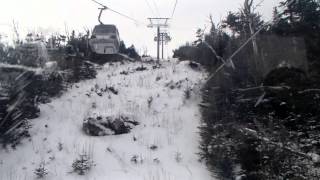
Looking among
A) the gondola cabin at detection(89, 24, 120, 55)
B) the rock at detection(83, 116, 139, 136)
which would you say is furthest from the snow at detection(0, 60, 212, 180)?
the gondola cabin at detection(89, 24, 120, 55)

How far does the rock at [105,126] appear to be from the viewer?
44.0 ft

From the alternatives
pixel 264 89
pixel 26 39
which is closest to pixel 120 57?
pixel 26 39

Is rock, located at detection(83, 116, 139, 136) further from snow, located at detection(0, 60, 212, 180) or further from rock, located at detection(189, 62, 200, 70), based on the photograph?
rock, located at detection(189, 62, 200, 70)

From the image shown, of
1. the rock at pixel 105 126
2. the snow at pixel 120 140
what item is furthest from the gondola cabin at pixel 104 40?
the rock at pixel 105 126

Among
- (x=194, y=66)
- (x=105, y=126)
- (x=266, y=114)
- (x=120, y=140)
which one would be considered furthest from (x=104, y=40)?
(x=266, y=114)

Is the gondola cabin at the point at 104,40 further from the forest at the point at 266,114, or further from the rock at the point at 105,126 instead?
the rock at the point at 105,126

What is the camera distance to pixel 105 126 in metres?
13.6

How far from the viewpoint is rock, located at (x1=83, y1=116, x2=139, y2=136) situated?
44.0ft

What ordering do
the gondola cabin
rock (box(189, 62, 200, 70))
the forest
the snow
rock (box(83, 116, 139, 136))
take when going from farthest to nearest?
the gondola cabin < rock (box(189, 62, 200, 70)) < rock (box(83, 116, 139, 136)) < the snow < the forest

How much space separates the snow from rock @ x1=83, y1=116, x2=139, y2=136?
20 centimetres

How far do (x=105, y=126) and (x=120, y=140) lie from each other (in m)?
0.70

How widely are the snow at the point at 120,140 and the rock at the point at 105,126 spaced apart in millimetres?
200

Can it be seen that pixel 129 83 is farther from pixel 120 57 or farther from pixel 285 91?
pixel 120 57

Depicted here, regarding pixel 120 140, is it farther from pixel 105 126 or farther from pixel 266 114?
pixel 266 114
